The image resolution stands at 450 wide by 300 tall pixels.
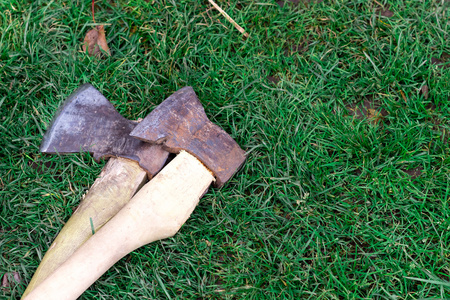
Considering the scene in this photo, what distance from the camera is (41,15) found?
117 inches

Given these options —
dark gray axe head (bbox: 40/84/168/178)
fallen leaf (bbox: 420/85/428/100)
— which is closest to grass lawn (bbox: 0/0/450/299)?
fallen leaf (bbox: 420/85/428/100)

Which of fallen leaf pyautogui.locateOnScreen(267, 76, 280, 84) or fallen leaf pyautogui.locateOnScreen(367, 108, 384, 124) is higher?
fallen leaf pyautogui.locateOnScreen(267, 76, 280, 84)

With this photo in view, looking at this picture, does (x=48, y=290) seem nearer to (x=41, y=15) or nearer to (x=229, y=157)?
(x=229, y=157)

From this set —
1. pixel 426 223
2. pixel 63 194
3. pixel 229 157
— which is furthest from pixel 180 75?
pixel 426 223

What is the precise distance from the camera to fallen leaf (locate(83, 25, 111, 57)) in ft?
9.70

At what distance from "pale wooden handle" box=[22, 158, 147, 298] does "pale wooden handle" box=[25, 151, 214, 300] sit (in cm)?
11

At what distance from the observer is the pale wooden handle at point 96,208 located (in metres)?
2.21

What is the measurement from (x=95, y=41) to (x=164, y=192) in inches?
57.3

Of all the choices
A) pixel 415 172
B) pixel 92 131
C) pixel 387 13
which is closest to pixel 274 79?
pixel 387 13

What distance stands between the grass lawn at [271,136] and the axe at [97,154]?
18cm

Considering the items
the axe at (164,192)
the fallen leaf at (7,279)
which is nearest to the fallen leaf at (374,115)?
the axe at (164,192)

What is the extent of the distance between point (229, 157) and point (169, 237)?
646mm

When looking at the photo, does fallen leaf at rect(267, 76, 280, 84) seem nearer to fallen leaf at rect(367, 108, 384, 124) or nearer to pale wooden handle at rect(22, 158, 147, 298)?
fallen leaf at rect(367, 108, 384, 124)

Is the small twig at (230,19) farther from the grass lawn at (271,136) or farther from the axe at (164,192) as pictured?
→ the axe at (164,192)
